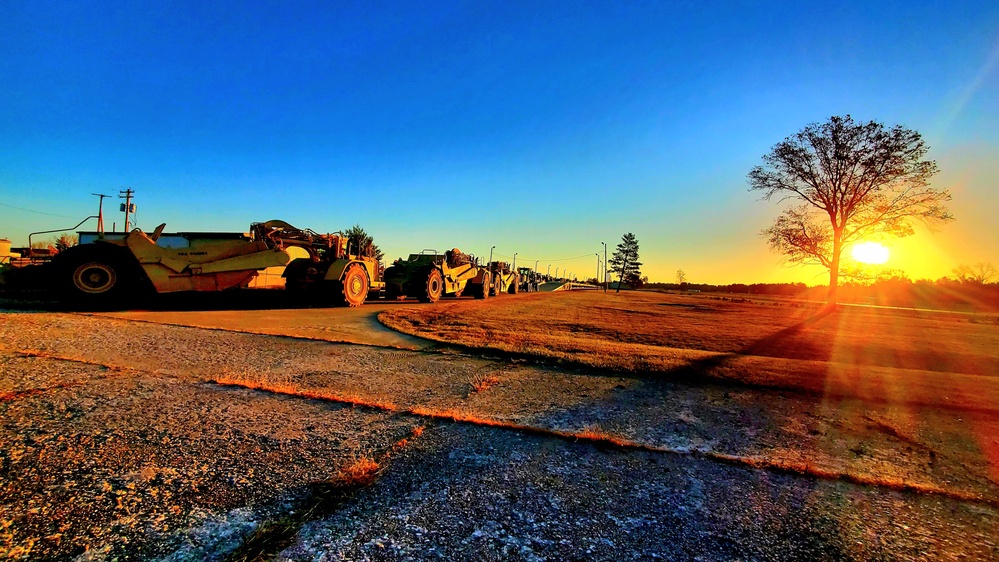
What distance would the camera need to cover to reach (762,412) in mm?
4125

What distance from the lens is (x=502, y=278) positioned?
2947 cm

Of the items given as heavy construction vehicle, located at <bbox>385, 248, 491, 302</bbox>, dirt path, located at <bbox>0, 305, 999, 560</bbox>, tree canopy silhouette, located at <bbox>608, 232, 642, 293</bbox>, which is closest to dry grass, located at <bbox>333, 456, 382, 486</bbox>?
dirt path, located at <bbox>0, 305, 999, 560</bbox>

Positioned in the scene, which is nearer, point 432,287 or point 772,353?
point 772,353

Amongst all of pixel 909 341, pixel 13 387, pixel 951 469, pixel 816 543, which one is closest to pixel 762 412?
pixel 951 469

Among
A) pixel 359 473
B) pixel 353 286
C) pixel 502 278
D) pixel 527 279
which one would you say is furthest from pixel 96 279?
pixel 527 279

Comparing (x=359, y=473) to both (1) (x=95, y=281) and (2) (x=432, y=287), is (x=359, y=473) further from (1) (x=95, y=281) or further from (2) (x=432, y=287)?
(2) (x=432, y=287)

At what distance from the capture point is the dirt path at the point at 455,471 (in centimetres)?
185

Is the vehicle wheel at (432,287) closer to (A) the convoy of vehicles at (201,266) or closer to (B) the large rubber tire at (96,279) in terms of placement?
(A) the convoy of vehicles at (201,266)

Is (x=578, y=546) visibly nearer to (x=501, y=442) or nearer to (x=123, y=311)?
(x=501, y=442)

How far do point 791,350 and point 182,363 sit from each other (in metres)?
9.50

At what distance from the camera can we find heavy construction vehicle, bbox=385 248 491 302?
57.2 ft

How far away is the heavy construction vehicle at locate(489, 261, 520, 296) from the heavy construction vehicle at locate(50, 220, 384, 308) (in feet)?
44.2

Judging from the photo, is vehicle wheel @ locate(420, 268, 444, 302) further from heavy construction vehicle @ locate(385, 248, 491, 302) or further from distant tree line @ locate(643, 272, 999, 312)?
distant tree line @ locate(643, 272, 999, 312)

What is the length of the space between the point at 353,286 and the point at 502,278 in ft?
54.8
